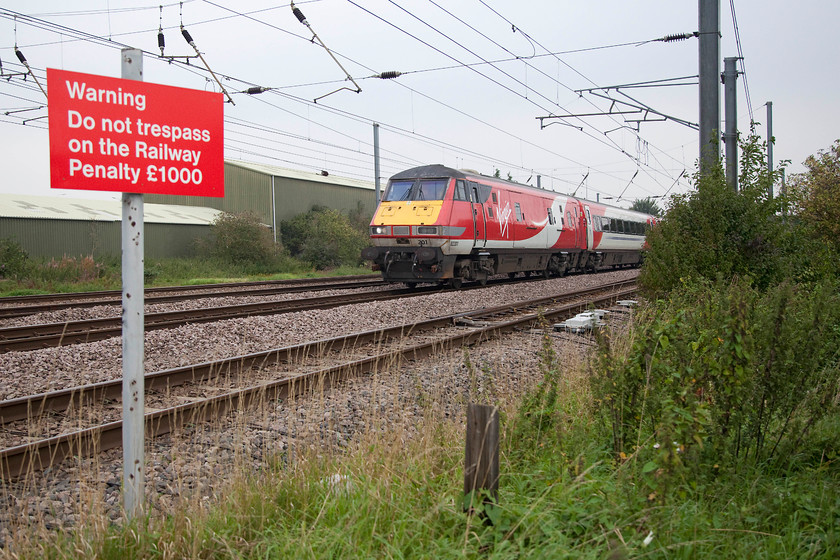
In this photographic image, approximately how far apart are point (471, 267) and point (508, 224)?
2170 mm

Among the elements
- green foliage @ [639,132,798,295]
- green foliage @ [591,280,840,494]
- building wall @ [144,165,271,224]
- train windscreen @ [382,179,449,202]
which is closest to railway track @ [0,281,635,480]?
green foliage @ [591,280,840,494]

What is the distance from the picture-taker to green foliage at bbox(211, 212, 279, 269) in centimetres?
3027

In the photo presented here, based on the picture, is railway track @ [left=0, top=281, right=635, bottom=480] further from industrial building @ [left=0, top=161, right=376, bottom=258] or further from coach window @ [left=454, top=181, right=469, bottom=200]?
industrial building @ [left=0, top=161, right=376, bottom=258]

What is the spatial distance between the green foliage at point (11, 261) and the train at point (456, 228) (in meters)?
12.3

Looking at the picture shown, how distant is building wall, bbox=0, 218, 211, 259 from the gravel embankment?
18.3 meters

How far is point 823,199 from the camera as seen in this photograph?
1361cm

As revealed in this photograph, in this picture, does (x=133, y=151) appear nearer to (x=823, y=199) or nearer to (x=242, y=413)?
(x=242, y=413)

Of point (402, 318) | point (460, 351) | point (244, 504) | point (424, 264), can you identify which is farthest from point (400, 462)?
point (424, 264)

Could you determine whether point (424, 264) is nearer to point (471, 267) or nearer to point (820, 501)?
point (471, 267)

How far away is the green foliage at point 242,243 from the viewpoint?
3027cm

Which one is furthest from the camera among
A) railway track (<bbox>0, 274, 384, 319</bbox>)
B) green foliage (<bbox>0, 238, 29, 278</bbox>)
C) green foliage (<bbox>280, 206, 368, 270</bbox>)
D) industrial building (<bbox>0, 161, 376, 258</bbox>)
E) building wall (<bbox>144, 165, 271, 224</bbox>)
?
building wall (<bbox>144, 165, 271, 224</bbox>)

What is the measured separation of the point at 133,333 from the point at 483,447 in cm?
190

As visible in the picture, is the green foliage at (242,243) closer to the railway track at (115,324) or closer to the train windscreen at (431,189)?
the train windscreen at (431,189)

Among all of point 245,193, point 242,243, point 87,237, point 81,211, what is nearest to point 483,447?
point 242,243
